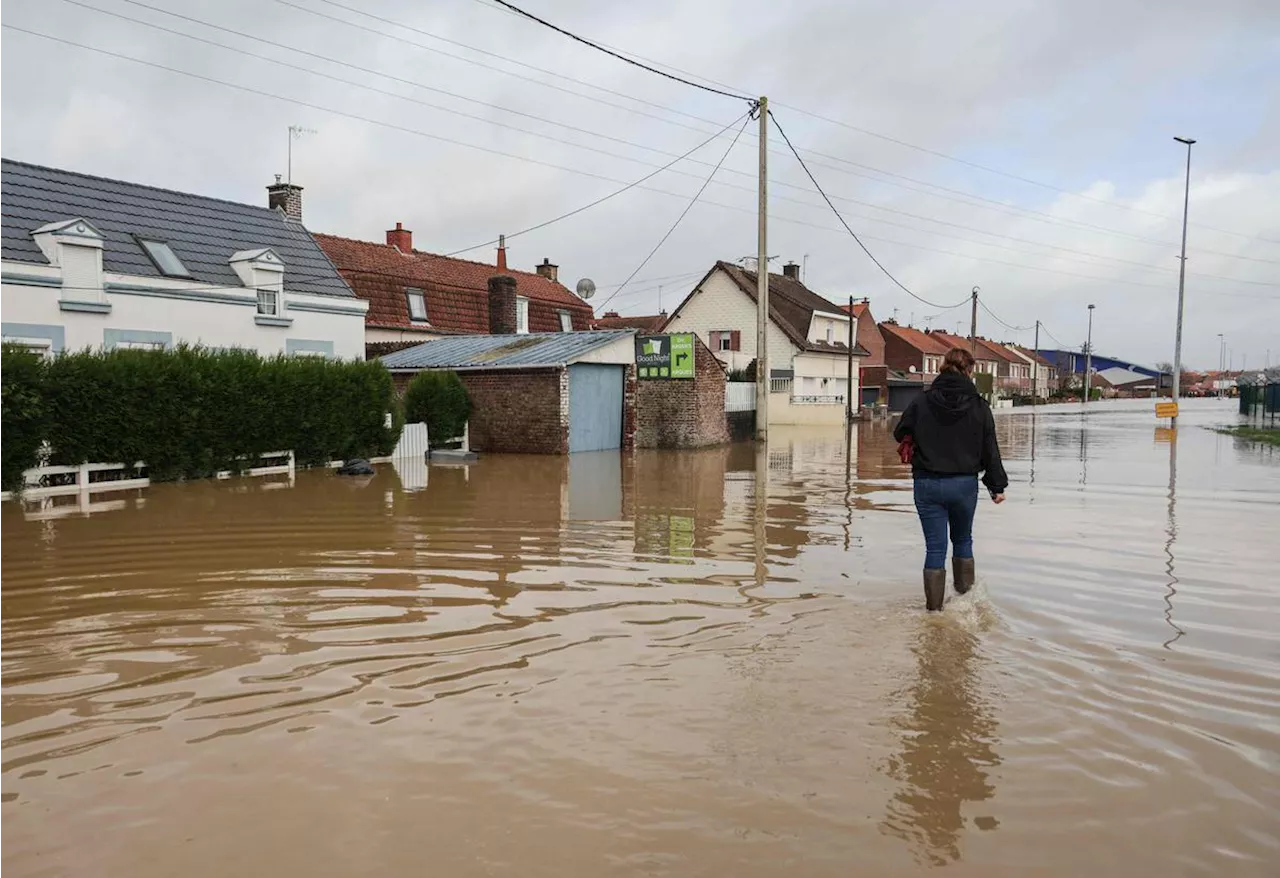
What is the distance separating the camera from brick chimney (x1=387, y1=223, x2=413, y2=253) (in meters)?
37.9

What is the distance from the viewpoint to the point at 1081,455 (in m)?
23.4

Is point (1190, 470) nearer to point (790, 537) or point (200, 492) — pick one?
point (790, 537)

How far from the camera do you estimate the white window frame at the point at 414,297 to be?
34513 mm

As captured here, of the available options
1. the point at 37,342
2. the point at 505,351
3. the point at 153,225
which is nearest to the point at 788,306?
the point at 505,351

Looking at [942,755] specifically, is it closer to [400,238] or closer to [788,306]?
[400,238]

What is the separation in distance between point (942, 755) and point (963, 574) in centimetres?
298

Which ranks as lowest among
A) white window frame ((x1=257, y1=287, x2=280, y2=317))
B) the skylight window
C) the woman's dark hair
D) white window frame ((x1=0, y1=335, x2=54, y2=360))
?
the woman's dark hair

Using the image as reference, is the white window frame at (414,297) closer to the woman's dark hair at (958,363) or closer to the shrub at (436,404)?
the shrub at (436,404)

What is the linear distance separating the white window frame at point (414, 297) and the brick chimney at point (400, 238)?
146 inches

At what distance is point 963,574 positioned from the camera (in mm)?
7086

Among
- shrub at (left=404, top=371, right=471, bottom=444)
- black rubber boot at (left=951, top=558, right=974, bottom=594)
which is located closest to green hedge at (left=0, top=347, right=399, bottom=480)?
shrub at (left=404, top=371, right=471, bottom=444)

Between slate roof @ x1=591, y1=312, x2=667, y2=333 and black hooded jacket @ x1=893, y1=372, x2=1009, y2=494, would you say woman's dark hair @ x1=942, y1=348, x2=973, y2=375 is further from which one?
slate roof @ x1=591, y1=312, x2=667, y2=333

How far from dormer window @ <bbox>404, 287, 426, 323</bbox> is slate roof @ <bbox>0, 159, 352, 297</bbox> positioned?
6924 mm

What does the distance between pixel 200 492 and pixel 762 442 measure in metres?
16.0
